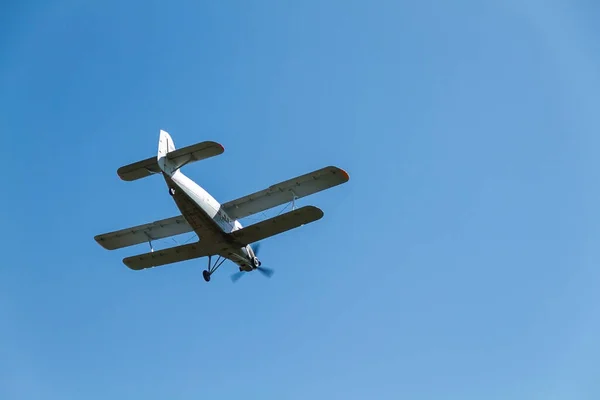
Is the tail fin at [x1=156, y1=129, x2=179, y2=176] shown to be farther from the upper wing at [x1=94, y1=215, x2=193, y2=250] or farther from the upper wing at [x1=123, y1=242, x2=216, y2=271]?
the upper wing at [x1=94, y1=215, x2=193, y2=250]

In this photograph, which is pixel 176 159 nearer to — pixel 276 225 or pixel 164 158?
pixel 164 158

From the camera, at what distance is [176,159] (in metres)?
22.4

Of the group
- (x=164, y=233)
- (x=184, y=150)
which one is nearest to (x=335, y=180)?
(x=184, y=150)

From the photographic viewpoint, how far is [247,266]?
2558 cm

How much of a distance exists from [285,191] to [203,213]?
3.02m

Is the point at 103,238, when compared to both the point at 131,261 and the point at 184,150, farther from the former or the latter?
the point at 184,150

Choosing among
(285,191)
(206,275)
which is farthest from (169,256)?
(285,191)

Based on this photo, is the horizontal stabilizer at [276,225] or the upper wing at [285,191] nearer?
the horizontal stabilizer at [276,225]

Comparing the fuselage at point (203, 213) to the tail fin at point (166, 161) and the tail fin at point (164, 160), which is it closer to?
the tail fin at point (164, 160)

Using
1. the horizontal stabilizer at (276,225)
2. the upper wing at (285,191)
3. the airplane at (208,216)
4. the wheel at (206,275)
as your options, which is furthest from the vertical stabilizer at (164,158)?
the wheel at (206,275)

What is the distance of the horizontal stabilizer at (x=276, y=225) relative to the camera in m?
22.7

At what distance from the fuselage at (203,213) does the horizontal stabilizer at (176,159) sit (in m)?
0.48

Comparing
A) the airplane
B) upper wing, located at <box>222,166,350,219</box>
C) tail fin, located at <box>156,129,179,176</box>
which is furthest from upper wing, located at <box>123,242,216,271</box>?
tail fin, located at <box>156,129,179,176</box>

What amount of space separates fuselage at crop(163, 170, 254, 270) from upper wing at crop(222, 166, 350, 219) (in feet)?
1.56
